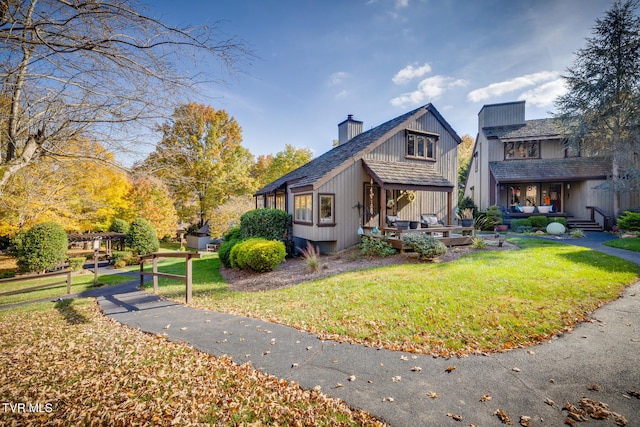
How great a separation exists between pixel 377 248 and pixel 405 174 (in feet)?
15.4

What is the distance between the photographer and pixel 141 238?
754 inches

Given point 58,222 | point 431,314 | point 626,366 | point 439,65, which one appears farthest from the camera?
point 58,222

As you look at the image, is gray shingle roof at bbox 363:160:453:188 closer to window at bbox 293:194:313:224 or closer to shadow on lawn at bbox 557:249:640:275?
window at bbox 293:194:313:224

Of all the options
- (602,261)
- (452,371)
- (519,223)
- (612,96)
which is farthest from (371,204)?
(612,96)

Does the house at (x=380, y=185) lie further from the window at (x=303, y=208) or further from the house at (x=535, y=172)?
the house at (x=535, y=172)

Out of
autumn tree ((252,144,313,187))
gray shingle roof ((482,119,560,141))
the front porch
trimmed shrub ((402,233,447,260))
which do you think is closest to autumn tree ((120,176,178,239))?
autumn tree ((252,144,313,187))

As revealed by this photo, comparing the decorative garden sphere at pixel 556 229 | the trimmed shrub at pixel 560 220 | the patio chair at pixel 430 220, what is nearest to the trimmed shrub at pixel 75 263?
the patio chair at pixel 430 220

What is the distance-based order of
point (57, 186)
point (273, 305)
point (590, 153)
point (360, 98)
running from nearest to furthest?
point (273, 305) → point (57, 186) → point (360, 98) → point (590, 153)

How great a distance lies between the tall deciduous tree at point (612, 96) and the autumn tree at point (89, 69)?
2335cm

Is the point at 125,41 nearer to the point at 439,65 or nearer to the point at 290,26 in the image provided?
the point at 290,26

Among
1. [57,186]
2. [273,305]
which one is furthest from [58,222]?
[273,305]

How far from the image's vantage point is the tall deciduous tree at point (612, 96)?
53.7 ft

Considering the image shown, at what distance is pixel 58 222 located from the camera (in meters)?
14.5

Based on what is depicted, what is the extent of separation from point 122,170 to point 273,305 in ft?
15.6
